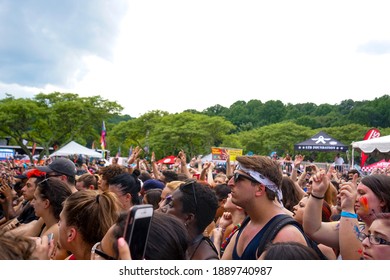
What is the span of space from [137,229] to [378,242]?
4.45ft

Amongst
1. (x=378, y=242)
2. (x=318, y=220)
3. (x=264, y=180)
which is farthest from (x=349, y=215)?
(x=378, y=242)

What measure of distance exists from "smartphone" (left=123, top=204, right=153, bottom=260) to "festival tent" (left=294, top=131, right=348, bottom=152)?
2482 centimetres

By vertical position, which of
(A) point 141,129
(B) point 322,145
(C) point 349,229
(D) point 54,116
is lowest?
(B) point 322,145

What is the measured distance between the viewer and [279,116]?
4114 inches

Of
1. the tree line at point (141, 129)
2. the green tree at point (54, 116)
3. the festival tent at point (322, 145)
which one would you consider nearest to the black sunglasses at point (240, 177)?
the festival tent at point (322, 145)

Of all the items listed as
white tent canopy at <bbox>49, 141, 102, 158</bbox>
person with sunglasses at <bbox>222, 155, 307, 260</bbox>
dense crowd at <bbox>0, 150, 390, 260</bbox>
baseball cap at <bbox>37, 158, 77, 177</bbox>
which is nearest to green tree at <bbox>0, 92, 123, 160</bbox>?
white tent canopy at <bbox>49, 141, 102, 158</bbox>

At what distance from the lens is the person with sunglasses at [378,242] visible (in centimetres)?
232

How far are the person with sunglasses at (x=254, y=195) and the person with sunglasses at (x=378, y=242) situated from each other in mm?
692

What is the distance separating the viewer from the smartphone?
1.79 meters

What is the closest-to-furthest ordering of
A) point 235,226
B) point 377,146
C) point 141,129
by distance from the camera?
point 235,226, point 377,146, point 141,129

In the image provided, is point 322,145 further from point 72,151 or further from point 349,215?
point 349,215

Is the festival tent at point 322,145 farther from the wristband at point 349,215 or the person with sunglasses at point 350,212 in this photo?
the wristband at point 349,215

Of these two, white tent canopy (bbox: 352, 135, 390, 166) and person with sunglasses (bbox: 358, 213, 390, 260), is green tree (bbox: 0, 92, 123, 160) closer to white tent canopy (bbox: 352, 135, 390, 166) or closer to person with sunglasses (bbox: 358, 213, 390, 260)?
white tent canopy (bbox: 352, 135, 390, 166)

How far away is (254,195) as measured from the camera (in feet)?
10.2
